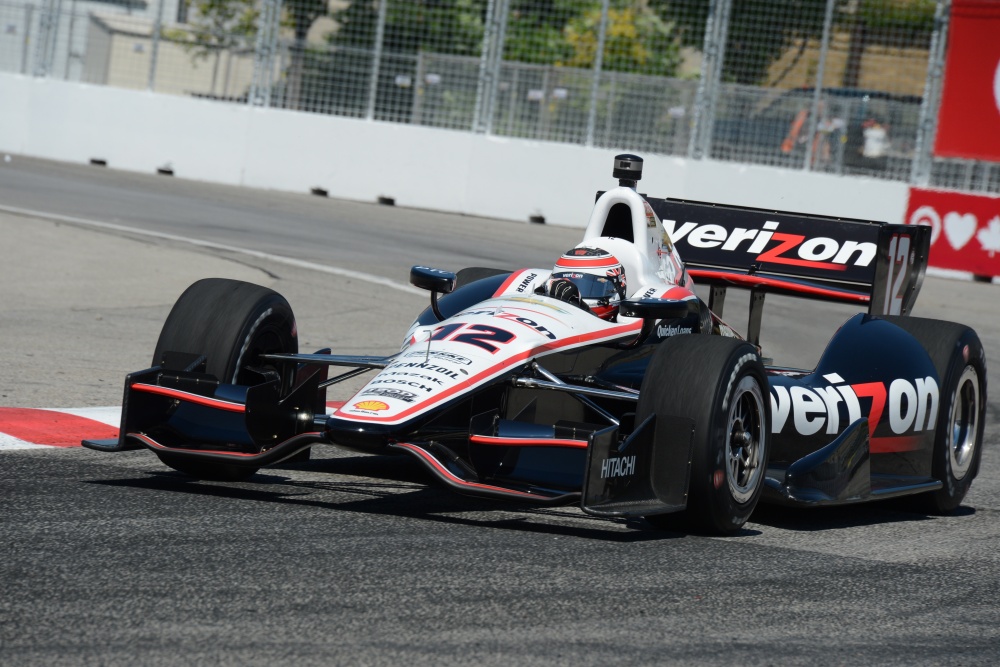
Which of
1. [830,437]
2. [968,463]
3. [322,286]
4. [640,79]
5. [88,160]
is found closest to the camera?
[830,437]

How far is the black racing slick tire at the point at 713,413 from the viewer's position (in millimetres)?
4938

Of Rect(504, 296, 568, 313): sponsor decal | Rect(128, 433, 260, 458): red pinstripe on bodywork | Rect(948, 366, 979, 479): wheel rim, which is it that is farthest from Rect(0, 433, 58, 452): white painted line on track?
Rect(948, 366, 979, 479): wheel rim

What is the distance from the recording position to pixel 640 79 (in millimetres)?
19641

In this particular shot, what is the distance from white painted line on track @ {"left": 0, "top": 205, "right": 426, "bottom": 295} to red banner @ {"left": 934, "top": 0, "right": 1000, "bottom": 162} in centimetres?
811

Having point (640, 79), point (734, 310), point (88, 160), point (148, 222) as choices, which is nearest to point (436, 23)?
point (640, 79)

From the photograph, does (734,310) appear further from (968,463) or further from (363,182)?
(363,182)

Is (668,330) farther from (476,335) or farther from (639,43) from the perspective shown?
(639,43)

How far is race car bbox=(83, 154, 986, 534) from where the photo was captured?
195 inches

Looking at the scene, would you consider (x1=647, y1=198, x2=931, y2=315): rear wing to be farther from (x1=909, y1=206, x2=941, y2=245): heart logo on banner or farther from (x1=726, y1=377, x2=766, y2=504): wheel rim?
(x1=909, y1=206, x2=941, y2=245): heart logo on banner

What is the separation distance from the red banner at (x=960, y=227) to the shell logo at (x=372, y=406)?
43.8 feet

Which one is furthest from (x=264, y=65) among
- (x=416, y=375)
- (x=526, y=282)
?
(x=416, y=375)

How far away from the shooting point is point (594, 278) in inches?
241

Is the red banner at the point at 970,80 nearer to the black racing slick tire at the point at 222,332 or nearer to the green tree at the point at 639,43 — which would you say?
the green tree at the point at 639,43

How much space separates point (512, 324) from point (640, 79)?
1467 cm
